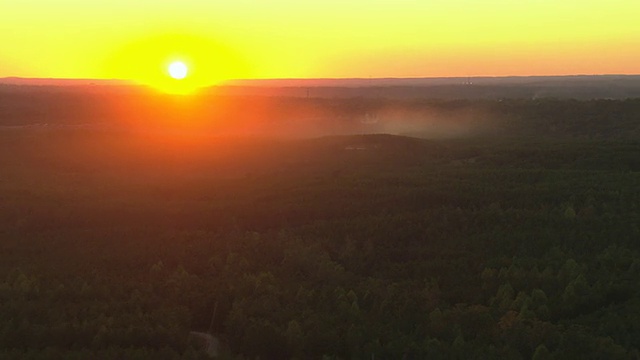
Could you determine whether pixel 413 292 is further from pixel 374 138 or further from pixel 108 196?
pixel 374 138

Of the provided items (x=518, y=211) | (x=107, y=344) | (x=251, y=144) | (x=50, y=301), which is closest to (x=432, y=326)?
(x=107, y=344)

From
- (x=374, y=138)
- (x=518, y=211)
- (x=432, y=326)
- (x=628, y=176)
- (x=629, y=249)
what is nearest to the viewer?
(x=432, y=326)

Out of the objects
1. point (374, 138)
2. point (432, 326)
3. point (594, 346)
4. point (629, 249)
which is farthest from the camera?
point (374, 138)

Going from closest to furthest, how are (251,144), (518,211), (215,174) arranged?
(518,211) < (215,174) < (251,144)

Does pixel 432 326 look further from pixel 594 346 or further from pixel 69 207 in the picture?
pixel 69 207

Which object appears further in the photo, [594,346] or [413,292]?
[413,292]

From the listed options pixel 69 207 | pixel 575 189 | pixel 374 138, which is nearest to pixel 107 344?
pixel 69 207

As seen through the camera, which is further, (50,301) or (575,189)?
(575,189)
